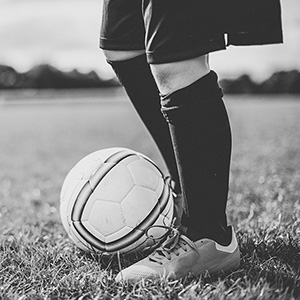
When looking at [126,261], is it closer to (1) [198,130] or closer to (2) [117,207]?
(2) [117,207]

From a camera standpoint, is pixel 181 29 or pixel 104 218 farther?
pixel 104 218

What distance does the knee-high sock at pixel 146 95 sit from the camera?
2.48m

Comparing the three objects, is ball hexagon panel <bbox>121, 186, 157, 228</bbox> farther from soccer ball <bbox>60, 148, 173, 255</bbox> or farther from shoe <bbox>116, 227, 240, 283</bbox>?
shoe <bbox>116, 227, 240, 283</bbox>

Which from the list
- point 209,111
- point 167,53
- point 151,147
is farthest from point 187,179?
point 151,147

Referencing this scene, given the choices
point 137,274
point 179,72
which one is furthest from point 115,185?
point 179,72

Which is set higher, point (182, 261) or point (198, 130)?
point (198, 130)

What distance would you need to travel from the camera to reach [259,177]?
187 inches

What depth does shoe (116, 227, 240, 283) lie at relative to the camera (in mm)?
2043

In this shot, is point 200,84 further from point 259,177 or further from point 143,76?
point 259,177

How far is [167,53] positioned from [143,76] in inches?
24.8

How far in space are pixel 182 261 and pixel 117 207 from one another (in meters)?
0.44

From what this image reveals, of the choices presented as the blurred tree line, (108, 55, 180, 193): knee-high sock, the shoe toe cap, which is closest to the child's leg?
the shoe toe cap

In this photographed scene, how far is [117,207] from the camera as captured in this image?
2.34m

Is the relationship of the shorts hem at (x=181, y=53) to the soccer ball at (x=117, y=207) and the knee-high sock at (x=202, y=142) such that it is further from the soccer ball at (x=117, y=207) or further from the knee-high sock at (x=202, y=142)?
the soccer ball at (x=117, y=207)
